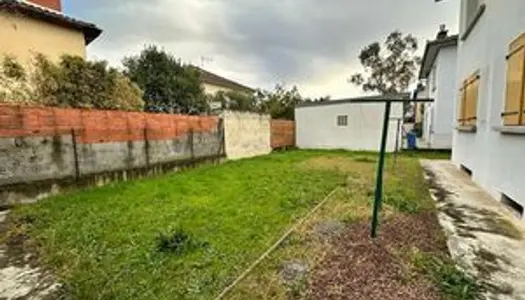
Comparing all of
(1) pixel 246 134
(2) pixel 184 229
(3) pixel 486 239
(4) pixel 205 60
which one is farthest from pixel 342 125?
(4) pixel 205 60

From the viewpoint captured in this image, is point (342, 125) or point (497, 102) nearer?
point (497, 102)

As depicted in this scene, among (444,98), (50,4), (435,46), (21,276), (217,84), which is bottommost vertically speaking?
(21,276)

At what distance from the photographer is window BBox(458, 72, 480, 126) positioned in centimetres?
684

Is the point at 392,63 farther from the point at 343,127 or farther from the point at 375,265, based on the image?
the point at 375,265

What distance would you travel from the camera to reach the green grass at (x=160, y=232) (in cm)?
270

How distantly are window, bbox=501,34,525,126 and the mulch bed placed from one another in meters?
1.90

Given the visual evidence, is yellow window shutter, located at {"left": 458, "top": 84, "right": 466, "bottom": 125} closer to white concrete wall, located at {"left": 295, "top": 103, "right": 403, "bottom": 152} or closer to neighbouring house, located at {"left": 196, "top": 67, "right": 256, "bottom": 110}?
white concrete wall, located at {"left": 295, "top": 103, "right": 403, "bottom": 152}

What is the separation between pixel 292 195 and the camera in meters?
5.71

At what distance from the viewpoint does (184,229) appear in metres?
3.94

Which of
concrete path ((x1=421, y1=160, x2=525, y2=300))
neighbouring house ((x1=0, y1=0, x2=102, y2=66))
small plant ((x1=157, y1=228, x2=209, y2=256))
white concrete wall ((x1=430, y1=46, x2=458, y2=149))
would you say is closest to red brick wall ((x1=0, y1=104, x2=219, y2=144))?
neighbouring house ((x1=0, y1=0, x2=102, y2=66))

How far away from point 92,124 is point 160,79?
342 inches

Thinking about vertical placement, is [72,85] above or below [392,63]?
below

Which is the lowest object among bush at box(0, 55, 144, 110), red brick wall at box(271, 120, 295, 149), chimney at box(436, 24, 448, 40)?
red brick wall at box(271, 120, 295, 149)

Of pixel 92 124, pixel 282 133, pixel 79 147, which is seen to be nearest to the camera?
pixel 79 147
